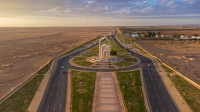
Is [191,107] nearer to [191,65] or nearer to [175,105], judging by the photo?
[175,105]

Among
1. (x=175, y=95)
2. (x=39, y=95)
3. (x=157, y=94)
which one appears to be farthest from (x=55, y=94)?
(x=175, y=95)

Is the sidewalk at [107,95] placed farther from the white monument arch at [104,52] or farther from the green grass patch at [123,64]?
the white monument arch at [104,52]

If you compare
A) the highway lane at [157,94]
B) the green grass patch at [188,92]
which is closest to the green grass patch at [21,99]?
the highway lane at [157,94]

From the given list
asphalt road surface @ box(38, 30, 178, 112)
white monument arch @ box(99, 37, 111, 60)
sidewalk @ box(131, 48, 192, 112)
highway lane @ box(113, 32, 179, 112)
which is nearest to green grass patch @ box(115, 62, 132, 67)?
asphalt road surface @ box(38, 30, 178, 112)

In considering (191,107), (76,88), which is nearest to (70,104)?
(76,88)

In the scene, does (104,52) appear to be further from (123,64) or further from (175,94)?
(175,94)
